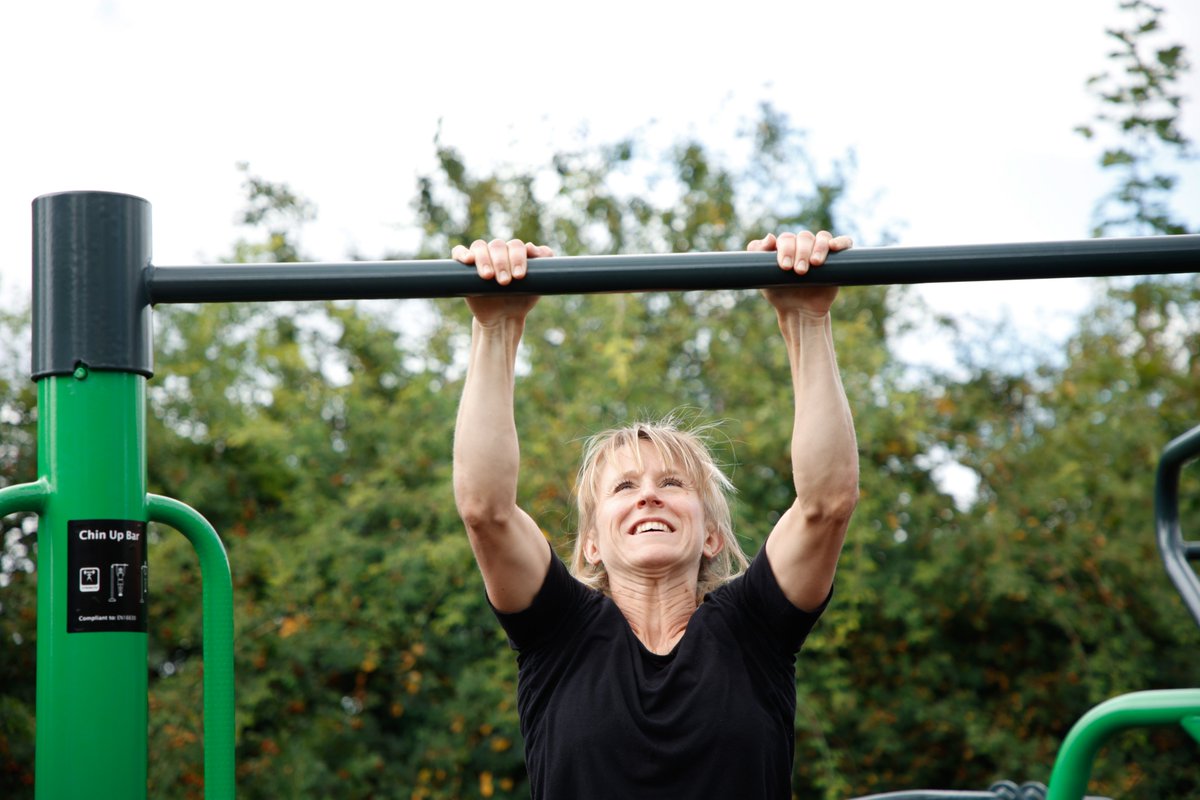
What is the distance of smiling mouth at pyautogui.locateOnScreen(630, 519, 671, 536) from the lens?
2100 mm

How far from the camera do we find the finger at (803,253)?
172 cm

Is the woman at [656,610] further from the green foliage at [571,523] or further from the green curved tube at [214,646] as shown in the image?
the green foliage at [571,523]

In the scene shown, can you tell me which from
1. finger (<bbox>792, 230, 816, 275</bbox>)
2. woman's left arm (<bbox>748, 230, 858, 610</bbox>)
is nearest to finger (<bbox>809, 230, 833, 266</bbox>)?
finger (<bbox>792, 230, 816, 275</bbox>)

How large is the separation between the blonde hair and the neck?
61mm

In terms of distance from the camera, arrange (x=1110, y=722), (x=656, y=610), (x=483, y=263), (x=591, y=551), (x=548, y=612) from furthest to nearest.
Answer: (x=591, y=551) < (x=656, y=610) < (x=548, y=612) < (x=483, y=263) < (x=1110, y=722)

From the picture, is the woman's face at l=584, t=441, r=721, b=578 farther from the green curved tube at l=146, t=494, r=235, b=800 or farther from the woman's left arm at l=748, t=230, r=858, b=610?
the green curved tube at l=146, t=494, r=235, b=800

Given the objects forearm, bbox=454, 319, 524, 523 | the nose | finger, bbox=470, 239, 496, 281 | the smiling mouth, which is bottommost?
the smiling mouth

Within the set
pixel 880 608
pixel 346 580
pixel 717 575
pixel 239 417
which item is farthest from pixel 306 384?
pixel 717 575

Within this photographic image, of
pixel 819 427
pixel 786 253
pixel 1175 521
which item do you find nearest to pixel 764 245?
pixel 786 253

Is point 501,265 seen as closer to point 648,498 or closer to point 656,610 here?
point 648,498

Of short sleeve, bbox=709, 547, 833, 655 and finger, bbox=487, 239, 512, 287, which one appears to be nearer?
finger, bbox=487, 239, 512, 287

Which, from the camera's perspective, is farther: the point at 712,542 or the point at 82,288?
the point at 712,542

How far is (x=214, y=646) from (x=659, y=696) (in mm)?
631

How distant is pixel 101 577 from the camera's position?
65.0 inches
